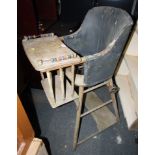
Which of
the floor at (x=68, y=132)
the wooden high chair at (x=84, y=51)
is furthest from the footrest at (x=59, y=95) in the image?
the floor at (x=68, y=132)

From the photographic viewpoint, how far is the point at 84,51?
1.30 metres

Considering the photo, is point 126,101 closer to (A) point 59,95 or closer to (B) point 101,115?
(B) point 101,115

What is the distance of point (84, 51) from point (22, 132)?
2.53 feet

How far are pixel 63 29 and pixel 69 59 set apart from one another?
834mm

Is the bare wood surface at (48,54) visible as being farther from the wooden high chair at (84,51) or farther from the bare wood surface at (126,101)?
the bare wood surface at (126,101)

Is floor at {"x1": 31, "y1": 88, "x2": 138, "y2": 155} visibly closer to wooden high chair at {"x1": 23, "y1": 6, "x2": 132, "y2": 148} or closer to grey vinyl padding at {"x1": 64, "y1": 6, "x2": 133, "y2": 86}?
wooden high chair at {"x1": 23, "y1": 6, "x2": 132, "y2": 148}

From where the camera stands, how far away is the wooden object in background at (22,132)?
723 millimetres

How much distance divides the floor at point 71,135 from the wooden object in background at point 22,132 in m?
0.62

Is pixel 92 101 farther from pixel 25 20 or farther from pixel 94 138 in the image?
pixel 25 20

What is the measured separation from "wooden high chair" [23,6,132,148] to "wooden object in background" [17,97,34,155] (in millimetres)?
235
